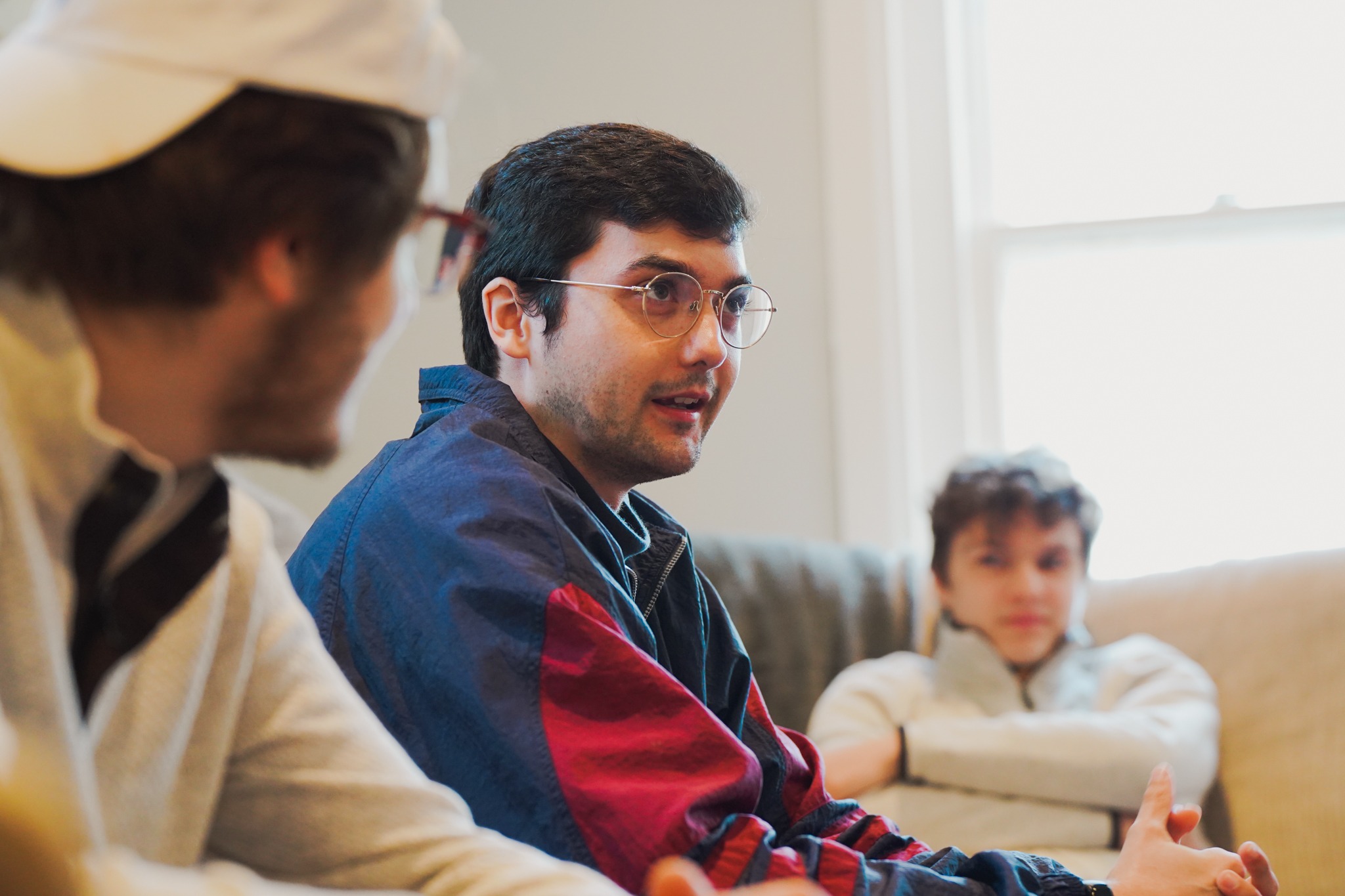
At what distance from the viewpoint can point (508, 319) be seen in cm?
156

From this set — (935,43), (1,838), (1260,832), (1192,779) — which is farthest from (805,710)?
(1,838)

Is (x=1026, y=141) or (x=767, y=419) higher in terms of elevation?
(x=1026, y=141)

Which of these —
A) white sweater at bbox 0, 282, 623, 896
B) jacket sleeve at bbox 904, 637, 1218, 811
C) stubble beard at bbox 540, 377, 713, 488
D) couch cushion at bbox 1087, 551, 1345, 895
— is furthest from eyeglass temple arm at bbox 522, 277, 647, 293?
couch cushion at bbox 1087, 551, 1345, 895

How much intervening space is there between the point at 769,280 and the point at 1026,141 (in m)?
0.69

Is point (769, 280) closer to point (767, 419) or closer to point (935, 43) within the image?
point (767, 419)

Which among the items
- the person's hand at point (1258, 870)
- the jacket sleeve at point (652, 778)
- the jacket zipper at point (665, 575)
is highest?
the jacket zipper at point (665, 575)

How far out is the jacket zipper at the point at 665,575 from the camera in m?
1.40

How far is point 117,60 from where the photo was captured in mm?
674

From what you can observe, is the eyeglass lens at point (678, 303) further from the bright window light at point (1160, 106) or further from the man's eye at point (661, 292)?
the bright window light at point (1160, 106)

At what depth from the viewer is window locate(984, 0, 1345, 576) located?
2.83 m

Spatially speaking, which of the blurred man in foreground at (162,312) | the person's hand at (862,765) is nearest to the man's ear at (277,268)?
the blurred man in foreground at (162,312)

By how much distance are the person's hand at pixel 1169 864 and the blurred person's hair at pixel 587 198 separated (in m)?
0.79

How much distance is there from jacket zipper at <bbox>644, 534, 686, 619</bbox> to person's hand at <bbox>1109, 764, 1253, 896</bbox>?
0.54m

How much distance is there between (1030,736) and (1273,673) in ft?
1.74
